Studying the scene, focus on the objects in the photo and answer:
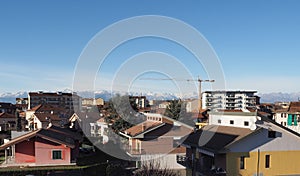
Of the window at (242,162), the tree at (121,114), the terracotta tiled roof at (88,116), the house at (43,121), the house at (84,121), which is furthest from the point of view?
the house at (43,121)

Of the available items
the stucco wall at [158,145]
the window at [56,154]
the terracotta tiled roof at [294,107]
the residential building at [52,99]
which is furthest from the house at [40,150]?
the residential building at [52,99]

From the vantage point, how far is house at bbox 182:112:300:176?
13148 millimetres

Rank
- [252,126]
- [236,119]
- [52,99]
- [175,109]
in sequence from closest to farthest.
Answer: [252,126] → [236,119] → [175,109] → [52,99]

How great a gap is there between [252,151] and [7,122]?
34.8 meters

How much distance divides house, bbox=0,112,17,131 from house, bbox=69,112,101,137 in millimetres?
7978

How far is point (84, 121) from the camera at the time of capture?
36.4 m

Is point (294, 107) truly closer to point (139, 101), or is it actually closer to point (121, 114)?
point (121, 114)

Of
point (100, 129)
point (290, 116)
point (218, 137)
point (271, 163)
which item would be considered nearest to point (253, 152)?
point (271, 163)

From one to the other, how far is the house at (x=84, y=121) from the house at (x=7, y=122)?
798cm

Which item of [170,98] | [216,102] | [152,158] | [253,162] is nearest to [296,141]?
[253,162]

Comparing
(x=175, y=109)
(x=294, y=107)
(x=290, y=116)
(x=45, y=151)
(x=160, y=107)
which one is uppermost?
(x=294, y=107)

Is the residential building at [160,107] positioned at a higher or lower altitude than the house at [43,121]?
higher

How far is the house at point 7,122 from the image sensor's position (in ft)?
129

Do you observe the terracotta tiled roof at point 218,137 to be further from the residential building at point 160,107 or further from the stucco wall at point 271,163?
the residential building at point 160,107
